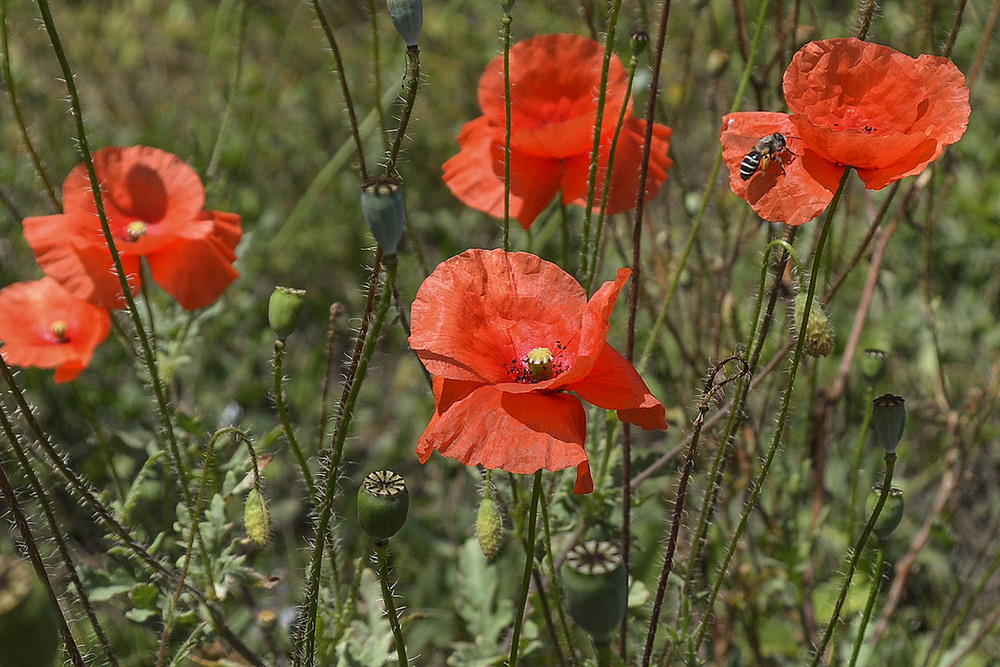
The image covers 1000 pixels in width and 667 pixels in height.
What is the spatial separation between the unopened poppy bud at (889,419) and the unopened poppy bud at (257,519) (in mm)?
948

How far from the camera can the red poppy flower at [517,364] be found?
4.01ft

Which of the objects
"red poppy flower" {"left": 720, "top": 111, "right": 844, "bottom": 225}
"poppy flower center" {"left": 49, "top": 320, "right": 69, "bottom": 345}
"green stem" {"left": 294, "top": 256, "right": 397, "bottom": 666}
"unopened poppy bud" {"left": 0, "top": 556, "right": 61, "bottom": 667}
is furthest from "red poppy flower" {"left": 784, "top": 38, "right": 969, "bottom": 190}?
"poppy flower center" {"left": 49, "top": 320, "right": 69, "bottom": 345}

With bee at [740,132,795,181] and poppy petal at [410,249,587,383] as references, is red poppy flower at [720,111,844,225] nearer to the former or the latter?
bee at [740,132,795,181]

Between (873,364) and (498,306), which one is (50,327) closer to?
(498,306)

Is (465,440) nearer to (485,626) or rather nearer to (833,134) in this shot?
(833,134)

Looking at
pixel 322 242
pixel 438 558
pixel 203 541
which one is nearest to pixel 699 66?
pixel 322 242

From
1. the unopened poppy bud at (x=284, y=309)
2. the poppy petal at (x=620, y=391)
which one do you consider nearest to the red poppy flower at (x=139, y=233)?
the unopened poppy bud at (x=284, y=309)

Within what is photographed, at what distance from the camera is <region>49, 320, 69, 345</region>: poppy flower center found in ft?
6.92

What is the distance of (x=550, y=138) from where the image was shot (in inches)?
68.2

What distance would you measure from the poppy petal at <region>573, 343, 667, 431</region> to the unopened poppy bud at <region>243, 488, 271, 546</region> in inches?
23.0

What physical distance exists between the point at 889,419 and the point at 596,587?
1.77 ft

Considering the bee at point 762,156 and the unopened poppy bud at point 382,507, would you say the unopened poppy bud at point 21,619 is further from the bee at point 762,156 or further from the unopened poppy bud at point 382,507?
the bee at point 762,156

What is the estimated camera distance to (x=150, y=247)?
1.91m

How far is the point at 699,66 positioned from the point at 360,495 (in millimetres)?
3618
